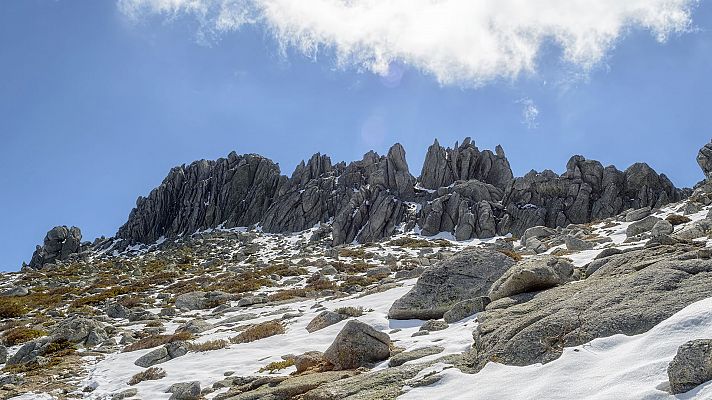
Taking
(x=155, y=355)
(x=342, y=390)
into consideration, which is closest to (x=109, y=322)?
(x=155, y=355)

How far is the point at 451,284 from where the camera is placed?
1709 centimetres

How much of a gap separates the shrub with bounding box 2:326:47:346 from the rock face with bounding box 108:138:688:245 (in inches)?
1983

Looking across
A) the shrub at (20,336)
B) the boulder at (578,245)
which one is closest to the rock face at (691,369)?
the boulder at (578,245)

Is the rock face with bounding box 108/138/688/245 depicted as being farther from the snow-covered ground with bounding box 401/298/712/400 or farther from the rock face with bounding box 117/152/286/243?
the snow-covered ground with bounding box 401/298/712/400

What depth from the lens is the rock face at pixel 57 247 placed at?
3706 inches

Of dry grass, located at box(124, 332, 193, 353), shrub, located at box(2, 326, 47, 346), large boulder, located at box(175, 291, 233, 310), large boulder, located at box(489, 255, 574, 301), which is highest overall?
large boulder, located at box(175, 291, 233, 310)

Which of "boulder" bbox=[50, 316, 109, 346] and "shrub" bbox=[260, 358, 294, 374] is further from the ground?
"boulder" bbox=[50, 316, 109, 346]

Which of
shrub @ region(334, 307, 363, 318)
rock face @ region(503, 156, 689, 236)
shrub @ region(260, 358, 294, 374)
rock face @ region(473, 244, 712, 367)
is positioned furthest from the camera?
rock face @ region(503, 156, 689, 236)

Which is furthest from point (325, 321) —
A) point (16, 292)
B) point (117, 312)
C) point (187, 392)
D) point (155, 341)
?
Result: point (16, 292)

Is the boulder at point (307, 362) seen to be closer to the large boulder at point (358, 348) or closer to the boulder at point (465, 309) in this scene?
the large boulder at point (358, 348)

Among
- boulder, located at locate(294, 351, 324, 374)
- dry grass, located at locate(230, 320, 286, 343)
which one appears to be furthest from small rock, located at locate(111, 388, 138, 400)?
boulder, located at locate(294, 351, 324, 374)

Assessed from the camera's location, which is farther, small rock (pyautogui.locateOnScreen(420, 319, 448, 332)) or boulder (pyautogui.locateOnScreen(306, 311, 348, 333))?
boulder (pyautogui.locateOnScreen(306, 311, 348, 333))

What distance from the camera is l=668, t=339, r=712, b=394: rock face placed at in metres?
5.87

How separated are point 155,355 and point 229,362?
4.20 metres
